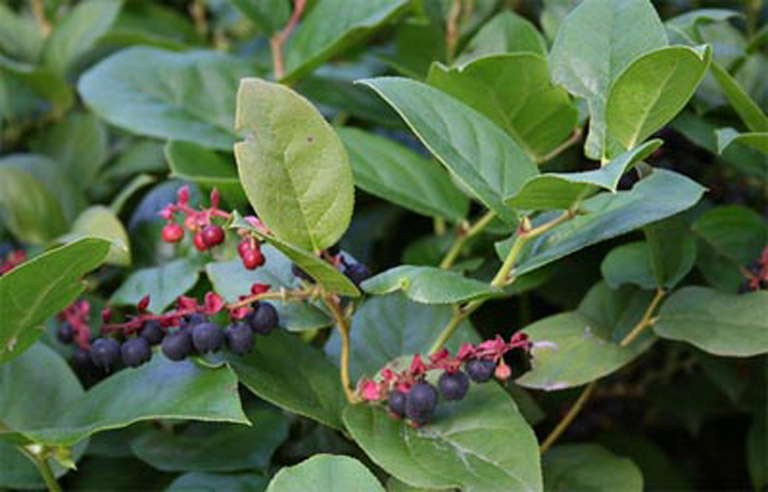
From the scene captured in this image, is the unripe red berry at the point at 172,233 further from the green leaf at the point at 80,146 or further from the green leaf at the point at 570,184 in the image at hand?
the green leaf at the point at 80,146

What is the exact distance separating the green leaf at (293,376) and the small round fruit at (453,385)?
0.12 metres

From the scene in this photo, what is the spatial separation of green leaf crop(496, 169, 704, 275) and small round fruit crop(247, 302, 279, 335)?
0.21 metres

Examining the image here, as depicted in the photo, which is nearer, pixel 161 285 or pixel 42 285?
pixel 42 285

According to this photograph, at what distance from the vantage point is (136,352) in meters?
1.00

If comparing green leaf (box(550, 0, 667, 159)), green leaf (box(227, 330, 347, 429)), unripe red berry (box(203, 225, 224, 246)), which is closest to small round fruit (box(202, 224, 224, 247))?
unripe red berry (box(203, 225, 224, 246))

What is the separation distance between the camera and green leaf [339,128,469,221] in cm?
120

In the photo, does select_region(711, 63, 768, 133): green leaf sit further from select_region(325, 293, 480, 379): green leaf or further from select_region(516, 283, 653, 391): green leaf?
select_region(325, 293, 480, 379): green leaf

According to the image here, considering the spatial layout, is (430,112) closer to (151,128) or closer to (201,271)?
(201,271)

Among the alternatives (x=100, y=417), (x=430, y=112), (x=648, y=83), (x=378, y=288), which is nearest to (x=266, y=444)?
(x=100, y=417)

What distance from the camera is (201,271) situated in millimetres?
1185

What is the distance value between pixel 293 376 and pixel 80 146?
2.36 ft

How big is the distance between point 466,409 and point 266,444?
226 mm

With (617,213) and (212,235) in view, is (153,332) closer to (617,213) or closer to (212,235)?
(212,235)

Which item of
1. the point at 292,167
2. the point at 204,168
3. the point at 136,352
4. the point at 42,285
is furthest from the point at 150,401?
the point at 204,168
